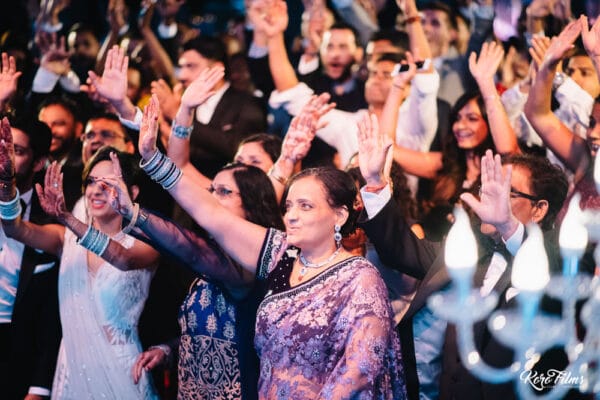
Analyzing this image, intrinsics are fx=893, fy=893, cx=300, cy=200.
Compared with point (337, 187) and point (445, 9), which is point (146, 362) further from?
point (445, 9)

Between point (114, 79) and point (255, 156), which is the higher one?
point (114, 79)

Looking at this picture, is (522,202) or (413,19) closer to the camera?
(522,202)

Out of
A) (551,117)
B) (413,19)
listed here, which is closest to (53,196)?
(551,117)

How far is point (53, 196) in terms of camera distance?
3406mm

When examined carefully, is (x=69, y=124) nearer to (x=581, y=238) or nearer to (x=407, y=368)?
(x=407, y=368)

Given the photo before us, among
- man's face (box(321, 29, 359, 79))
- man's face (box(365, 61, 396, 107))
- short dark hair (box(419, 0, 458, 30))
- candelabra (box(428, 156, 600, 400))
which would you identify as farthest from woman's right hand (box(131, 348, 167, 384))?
short dark hair (box(419, 0, 458, 30))

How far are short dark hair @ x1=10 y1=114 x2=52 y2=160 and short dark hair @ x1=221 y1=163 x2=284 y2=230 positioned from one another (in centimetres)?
112

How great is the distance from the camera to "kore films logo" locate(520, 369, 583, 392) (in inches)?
110

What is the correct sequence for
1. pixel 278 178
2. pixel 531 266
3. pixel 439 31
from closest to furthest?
pixel 531 266, pixel 278 178, pixel 439 31

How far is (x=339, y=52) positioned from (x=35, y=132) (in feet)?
5.89

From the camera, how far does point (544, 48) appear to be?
3795 mm

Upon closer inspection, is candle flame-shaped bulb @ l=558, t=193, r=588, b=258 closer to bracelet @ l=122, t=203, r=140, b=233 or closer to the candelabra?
the candelabra

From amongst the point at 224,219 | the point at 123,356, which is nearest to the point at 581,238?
the point at 224,219

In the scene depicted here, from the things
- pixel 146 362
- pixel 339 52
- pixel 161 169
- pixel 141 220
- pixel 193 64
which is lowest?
pixel 146 362
